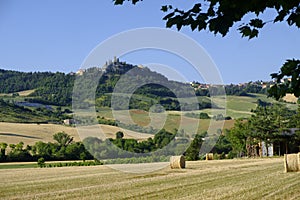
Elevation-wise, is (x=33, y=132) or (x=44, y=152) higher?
(x=33, y=132)

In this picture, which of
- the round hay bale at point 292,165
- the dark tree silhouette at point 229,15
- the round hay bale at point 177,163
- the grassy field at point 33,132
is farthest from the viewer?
the grassy field at point 33,132

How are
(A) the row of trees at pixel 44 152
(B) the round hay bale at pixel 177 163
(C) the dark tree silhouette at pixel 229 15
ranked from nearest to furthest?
(C) the dark tree silhouette at pixel 229 15 < (B) the round hay bale at pixel 177 163 < (A) the row of trees at pixel 44 152

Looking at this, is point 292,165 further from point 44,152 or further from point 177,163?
point 44,152

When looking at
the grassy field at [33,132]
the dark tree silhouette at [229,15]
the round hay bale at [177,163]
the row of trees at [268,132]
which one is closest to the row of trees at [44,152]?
the grassy field at [33,132]

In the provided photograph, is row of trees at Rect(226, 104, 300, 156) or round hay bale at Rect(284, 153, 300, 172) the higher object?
row of trees at Rect(226, 104, 300, 156)

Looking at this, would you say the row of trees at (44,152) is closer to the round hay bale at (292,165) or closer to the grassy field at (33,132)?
the grassy field at (33,132)

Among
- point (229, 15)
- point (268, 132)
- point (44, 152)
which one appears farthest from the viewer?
point (44, 152)

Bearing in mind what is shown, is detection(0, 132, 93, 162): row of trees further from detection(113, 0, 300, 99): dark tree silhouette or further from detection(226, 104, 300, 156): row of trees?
detection(113, 0, 300, 99): dark tree silhouette

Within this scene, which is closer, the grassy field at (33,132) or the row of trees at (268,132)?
the row of trees at (268,132)

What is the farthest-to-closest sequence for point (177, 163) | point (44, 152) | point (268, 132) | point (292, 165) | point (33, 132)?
point (33, 132)
point (44, 152)
point (268, 132)
point (177, 163)
point (292, 165)

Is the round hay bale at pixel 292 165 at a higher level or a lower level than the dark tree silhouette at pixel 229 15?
lower

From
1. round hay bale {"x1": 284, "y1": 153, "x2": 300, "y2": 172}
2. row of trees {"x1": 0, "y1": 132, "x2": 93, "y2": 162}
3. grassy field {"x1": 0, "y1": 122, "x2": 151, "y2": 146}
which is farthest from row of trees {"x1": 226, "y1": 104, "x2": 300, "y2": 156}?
round hay bale {"x1": 284, "y1": 153, "x2": 300, "y2": 172}

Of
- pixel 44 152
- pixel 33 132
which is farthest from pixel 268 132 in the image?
pixel 33 132

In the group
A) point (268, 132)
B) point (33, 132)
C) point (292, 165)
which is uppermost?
point (33, 132)
